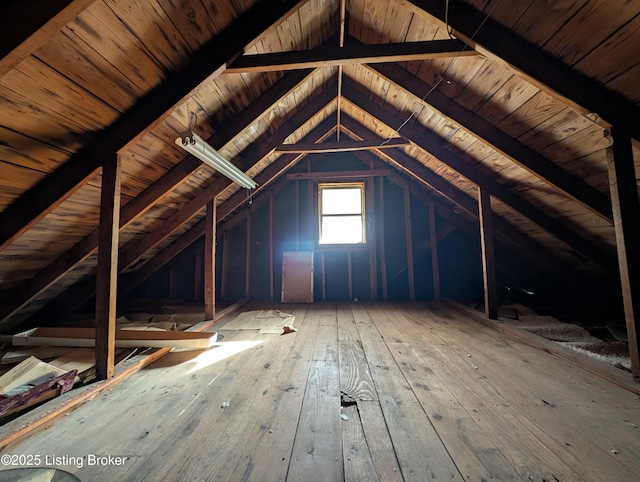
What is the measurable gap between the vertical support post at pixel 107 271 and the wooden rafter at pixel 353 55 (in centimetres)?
102

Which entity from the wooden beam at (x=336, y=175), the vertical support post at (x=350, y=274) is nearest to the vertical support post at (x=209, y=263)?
the wooden beam at (x=336, y=175)

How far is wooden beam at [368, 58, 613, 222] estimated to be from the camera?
199 centimetres

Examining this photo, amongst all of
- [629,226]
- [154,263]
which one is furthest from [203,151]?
[154,263]

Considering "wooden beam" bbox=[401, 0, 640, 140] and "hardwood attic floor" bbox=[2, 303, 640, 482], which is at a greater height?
"wooden beam" bbox=[401, 0, 640, 140]

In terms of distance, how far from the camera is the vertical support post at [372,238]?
4.48m

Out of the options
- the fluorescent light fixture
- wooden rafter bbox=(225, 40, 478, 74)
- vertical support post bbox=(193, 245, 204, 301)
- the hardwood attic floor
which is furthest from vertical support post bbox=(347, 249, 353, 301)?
wooden rafter bbox=(225, 40, 478, 74)

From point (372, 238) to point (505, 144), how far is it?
2.70m

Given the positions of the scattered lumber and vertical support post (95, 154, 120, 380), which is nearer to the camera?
vertical support post (95, 154, 120, 380)

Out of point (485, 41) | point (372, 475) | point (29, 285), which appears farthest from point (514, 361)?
point (29, 285)

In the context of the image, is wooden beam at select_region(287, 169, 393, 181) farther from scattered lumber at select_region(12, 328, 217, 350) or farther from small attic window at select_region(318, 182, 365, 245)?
scattered lumber at select_region(12, 328, 217, 350)

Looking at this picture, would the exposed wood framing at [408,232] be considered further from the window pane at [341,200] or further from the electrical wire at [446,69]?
the electrical wire at [446,69]

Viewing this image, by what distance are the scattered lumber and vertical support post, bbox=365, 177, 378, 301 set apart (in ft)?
9.59

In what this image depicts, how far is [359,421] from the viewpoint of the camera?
1163mm

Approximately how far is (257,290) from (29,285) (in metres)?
2.85
